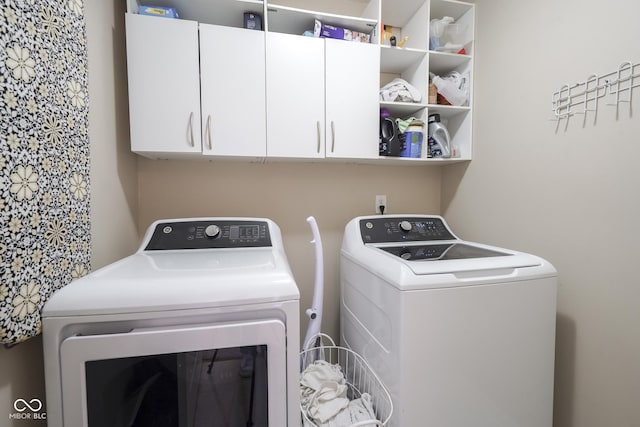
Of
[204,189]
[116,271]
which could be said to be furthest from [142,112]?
[116,271]

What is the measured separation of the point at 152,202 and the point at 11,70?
1.03 m

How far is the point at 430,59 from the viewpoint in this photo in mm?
1670

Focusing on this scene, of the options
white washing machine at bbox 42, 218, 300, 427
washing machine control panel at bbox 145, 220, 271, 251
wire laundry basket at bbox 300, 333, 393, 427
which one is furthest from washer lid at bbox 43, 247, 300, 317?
wire laundry basket at bbox 300, 333, 393, 427

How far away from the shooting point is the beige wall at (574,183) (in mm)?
958

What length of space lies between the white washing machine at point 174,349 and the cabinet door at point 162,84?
2.29 feet

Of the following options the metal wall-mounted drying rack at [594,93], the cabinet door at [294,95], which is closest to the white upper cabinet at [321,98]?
the cabinet door at [294,95]

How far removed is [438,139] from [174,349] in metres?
1.69

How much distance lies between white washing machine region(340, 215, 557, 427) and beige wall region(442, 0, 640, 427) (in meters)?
0.21

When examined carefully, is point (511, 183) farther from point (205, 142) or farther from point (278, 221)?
point (205, 142)

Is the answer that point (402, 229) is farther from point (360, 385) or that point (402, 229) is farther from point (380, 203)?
point (360, 385)

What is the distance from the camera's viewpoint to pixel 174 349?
661 millimetres

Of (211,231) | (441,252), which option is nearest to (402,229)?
(441,252)

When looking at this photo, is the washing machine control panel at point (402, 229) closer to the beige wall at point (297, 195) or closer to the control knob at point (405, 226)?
the control knob at point (405, 226)

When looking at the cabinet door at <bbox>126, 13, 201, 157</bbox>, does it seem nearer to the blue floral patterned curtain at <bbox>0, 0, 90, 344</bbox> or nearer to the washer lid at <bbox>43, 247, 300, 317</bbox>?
the blue floral patterned curtain at <bbox>0, 0, 90, 344</bbox>
